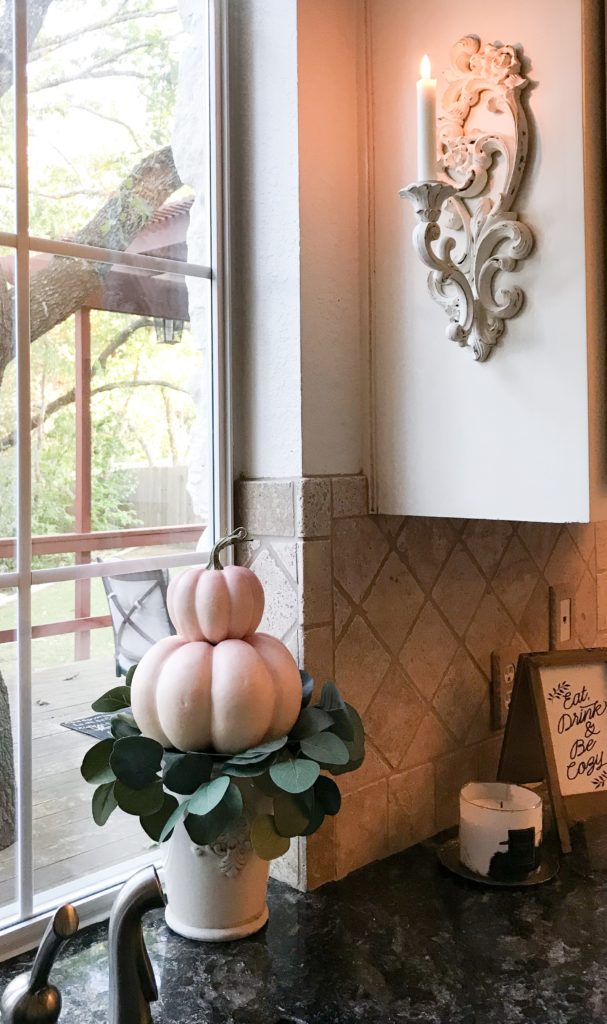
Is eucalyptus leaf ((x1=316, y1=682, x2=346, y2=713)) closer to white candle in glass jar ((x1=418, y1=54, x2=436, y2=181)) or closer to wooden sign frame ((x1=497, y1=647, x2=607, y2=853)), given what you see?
wooden sign frame ((x1=497, y1=647, x2=607, y2=853))

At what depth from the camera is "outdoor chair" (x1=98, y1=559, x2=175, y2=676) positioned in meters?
1.09

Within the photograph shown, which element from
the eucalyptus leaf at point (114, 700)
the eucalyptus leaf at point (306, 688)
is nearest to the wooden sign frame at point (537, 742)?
the eucalyptus leaf at point (306, 688)

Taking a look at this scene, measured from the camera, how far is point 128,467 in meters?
1.10

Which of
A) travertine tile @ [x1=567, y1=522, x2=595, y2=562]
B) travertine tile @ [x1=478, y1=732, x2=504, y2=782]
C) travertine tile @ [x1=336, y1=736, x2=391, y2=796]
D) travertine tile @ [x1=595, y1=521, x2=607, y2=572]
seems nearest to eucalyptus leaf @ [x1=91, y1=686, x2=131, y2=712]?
travertine tile @ [x1=336, y1=736, x2=391, y2=796]

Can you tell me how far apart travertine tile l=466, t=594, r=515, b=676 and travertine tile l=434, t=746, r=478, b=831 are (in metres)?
0.15

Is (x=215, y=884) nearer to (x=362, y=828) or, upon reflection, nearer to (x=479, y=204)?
(x=362, y=828)

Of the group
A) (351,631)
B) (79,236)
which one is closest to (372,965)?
(351,631)

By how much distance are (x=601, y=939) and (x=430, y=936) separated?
0.67 ft

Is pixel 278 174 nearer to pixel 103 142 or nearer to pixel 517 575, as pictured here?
pixel 103 142

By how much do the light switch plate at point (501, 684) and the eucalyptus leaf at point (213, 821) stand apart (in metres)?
0.64

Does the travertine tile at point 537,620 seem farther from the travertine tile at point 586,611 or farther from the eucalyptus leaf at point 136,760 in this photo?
the eucalyptus leaf at point 136,760

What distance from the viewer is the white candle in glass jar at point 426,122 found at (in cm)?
91

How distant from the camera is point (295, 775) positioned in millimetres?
872

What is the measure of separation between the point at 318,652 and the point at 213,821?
0.29 m
